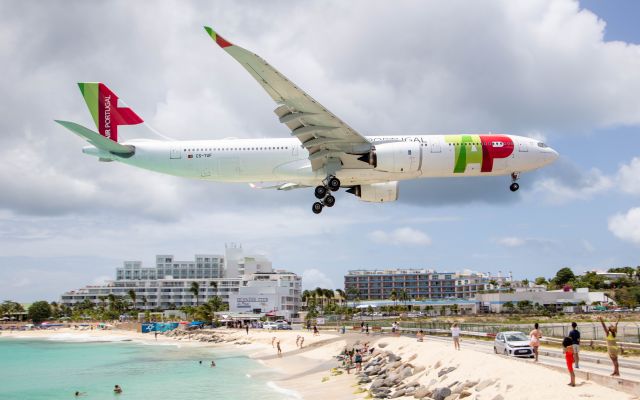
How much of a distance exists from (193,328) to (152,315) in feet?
146

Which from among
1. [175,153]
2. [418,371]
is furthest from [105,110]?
[418,371]

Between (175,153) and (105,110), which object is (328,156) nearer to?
(175,153)

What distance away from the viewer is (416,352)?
155 ft

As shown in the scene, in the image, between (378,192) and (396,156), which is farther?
(378,192)

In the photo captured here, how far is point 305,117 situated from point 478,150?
11864 mm

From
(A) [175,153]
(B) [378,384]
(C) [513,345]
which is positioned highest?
(A) [175,153]

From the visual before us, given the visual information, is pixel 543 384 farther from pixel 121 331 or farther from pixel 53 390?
pixel 121 331

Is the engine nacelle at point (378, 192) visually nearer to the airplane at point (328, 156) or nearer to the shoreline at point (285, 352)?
the airplane at point (328, 156)

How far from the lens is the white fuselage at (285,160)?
40969mm

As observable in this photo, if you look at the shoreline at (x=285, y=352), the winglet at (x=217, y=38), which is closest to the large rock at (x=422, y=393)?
the shoreline at (x=285, y=352)

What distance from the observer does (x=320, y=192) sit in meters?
42.2

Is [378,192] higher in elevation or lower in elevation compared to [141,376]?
higher

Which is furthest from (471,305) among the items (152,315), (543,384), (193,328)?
(543,384)

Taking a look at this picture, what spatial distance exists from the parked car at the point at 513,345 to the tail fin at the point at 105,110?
29276 mm
